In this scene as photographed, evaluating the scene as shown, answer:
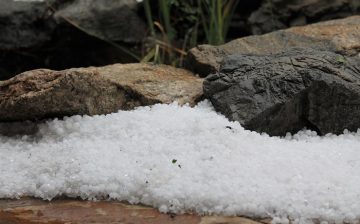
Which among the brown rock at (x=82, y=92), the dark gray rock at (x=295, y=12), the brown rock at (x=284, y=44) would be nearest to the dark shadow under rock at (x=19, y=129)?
the brown rock at (x=82, y=92)

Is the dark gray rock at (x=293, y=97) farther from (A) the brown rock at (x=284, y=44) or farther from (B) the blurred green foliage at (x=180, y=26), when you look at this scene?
(B) the blurred green foliage at (x=180, y=26)

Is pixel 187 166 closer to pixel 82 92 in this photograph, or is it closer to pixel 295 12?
pixel 82 92

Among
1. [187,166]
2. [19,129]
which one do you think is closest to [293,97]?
[187,166]

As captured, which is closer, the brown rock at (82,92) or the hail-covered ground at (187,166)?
the hail-covered ground at (187,166)

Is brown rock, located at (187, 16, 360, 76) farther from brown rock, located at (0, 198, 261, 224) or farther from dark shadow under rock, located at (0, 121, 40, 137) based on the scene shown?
brown rock, located at (0, 198, 261, 224)

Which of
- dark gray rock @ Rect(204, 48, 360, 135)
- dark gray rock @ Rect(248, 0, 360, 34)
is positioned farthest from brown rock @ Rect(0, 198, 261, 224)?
dark gray rock @ Rect(248, 0, 360, 34)

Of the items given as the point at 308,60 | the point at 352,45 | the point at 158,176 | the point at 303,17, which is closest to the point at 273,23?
the point at 303,17
